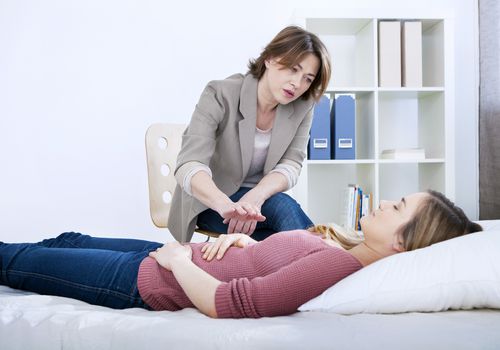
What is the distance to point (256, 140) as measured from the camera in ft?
7.06

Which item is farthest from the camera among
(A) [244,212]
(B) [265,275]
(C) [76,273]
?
(A) [244,212]

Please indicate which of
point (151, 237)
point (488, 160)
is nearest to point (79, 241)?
point (151, 237)

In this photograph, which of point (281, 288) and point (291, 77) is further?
point (291, 77)

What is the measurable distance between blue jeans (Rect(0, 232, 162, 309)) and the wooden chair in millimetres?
1117

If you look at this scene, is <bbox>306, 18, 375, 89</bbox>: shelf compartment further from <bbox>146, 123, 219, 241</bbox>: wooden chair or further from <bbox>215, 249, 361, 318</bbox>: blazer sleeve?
<bbox>215, 249, 361, 318</bbox>: blazer sleeve

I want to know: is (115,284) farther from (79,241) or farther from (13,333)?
(79,241)

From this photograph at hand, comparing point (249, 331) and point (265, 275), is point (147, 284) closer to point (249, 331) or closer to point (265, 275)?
point (265, 275)

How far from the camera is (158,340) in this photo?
979 mm

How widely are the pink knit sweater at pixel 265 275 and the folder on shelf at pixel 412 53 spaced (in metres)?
1.99

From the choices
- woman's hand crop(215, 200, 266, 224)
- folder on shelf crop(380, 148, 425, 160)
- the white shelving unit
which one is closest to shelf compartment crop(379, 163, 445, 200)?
the white shelving unit

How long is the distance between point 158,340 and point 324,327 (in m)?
0.27

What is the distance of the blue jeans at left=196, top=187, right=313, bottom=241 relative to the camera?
195cm

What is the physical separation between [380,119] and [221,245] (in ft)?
7.60

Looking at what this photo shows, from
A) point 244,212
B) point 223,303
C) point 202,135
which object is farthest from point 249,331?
point 202,135
